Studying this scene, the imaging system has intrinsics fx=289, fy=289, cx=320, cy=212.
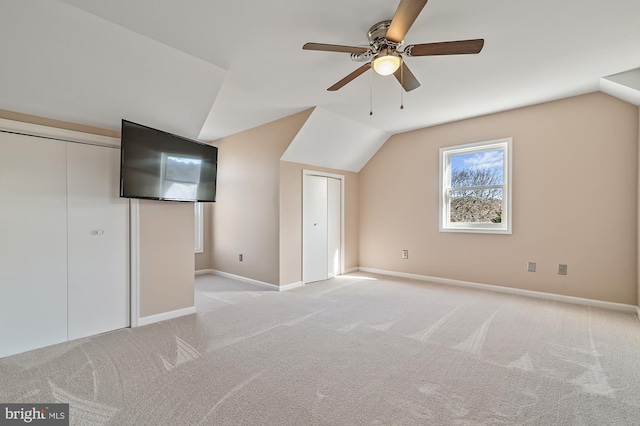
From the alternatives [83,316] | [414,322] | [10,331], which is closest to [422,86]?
[414,322]

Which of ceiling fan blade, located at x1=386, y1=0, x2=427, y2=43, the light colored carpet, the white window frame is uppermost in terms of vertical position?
ceiling fan blade, located at x1=386, y1=0, x2=427, y2=43

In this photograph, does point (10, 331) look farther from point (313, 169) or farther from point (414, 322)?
point (313, 169)

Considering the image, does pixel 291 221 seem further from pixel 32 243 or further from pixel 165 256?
pixel 32 243

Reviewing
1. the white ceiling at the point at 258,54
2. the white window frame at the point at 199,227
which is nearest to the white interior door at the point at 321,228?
the white ceiling at the point at 258,54

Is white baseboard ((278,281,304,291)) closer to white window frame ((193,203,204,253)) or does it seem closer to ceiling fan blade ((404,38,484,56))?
white window frame ((193,203,204,253))

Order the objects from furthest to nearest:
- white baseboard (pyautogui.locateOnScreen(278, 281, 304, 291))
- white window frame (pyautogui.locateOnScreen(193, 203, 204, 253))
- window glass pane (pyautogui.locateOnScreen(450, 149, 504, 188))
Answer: white window frame (pyautogui.locateOnScreen(193, 203, 204, 253))
white baseboard (pyautogui.locateOnScreen(278, 281, 304, 291))
window glass pane (pyautogui.locateOnScreen(450, 149, 504, 188))

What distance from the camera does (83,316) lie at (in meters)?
2.77

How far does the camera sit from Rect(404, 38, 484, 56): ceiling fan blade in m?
1.94

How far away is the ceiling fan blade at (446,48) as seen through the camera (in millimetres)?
1936

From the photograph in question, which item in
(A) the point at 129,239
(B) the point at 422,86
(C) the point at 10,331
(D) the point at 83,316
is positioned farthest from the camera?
(B) the point at 422,86

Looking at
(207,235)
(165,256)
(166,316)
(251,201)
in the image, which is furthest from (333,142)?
(166,316)

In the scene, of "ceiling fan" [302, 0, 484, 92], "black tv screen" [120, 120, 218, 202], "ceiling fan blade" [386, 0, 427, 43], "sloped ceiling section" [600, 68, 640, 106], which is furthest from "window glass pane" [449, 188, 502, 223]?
"black tv screen" [120, 120, 218, 202]

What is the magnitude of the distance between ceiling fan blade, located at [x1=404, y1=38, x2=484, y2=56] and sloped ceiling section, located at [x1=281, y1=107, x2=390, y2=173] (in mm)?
2006

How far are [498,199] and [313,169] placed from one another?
2.93 m
